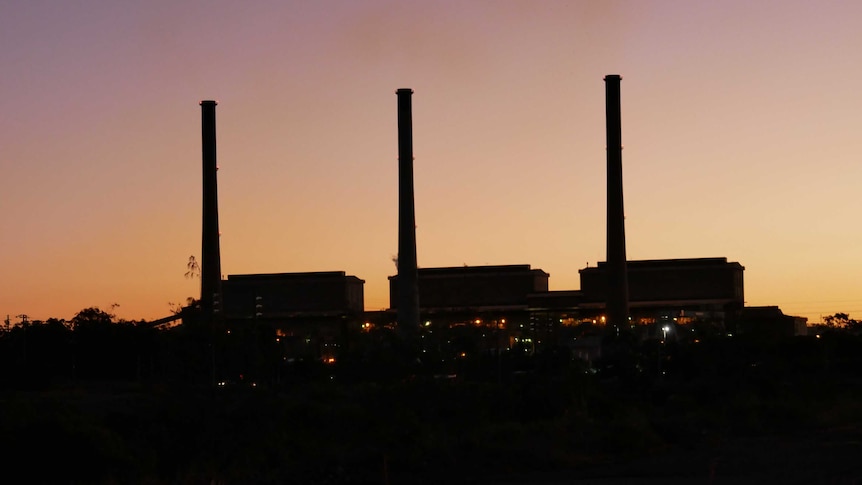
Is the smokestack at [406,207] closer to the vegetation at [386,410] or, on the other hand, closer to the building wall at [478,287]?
the vegetation at [386,410]

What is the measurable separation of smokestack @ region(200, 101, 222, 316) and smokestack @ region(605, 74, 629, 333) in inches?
987

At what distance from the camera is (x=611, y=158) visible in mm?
77875

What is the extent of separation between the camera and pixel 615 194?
7738 centimetres

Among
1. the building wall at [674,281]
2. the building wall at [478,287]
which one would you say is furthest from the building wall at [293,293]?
the building wall at [674,281]

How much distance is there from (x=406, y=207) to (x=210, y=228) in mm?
12760

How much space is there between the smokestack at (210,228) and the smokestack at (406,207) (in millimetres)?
11669

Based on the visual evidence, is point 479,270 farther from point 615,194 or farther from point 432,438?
point 432,438

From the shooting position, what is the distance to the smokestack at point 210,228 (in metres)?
77.2

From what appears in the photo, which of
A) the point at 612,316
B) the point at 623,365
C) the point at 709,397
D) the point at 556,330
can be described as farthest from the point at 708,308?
the point at 709,397

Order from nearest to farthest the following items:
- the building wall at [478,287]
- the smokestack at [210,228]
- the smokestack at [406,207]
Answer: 1. the smokestack at [406,207]
2. the smokestack at [210,228]
3. the building wall at [478,287]

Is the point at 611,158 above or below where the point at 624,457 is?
above

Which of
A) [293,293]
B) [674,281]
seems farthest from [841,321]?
[293,293]

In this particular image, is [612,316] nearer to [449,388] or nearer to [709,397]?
[709,397]

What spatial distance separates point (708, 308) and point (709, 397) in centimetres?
6402
